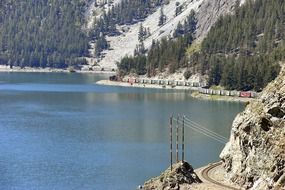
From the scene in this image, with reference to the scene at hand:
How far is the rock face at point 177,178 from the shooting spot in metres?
74.4

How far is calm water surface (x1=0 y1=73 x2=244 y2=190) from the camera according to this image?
8981 centimetres

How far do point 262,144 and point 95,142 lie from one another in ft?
185

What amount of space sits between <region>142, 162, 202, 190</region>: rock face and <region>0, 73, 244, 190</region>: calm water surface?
710cm

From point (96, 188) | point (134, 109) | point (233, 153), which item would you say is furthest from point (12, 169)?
point (134, 109)

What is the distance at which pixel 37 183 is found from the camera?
8669 centimetres

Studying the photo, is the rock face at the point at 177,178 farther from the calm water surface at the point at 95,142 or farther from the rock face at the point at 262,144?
the calm water surface at the point at 95,142

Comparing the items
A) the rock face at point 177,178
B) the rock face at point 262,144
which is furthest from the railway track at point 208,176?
the rock face at point 177,178

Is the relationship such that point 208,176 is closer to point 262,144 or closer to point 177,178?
point 177,178

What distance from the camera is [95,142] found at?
120438mm

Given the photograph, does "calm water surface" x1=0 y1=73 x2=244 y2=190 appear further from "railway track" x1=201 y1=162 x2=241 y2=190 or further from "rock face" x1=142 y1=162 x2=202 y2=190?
"railway track" x1=201 y1=162 x2=241 y2=190

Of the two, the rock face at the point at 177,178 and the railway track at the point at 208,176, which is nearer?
the railway track at the point at 208,176

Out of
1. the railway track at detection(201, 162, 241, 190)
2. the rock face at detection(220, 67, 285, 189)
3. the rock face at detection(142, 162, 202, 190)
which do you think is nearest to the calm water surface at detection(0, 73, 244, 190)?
the rock face at detection(142, 162, 202, 190)

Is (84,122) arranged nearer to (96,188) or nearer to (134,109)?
(134,109)

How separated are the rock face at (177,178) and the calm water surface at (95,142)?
7096mm
